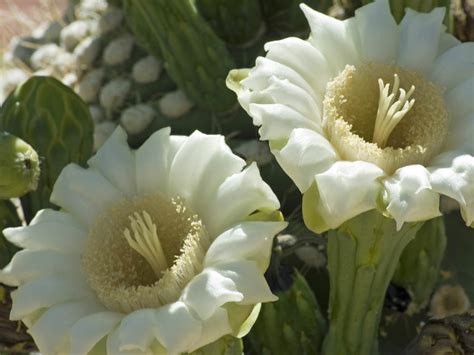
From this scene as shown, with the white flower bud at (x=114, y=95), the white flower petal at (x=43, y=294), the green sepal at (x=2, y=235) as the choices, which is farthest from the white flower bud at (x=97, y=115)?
the white flower petal at (x=43, y=294)

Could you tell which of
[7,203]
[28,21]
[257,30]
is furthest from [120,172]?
[28,21]

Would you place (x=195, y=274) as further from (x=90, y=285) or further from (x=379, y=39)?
(x=379, y=39)

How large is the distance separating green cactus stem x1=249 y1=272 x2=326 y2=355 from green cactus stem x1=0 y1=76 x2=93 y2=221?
0.27 meters

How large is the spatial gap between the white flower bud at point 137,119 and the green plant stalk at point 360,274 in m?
0.38

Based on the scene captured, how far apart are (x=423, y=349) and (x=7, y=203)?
0.45 metres

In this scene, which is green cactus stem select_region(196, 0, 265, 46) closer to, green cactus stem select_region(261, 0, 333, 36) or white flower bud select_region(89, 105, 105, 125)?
green cactus stem select_region(261, 0, 333, 36)

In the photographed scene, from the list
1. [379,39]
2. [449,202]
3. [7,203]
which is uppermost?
[379,39]

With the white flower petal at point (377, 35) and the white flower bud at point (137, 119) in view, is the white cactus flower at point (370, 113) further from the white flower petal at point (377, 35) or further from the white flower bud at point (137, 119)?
the white flower bud at point (137, 119)

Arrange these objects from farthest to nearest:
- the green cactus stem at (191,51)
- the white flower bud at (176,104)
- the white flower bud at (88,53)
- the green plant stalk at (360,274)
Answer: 1. the white flower bud at (88,53)
2. the white flower bud at (176,104)
3. the green cactus stem at (191,51)
4. the green plant stalk at (360,274)

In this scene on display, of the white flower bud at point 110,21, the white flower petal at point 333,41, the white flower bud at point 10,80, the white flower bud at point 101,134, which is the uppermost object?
the white flower petal at point 333,41

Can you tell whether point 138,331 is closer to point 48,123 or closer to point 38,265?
point 38,265

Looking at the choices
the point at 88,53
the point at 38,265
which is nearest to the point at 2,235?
the point at 38,265

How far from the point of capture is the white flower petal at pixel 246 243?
0.74 metres

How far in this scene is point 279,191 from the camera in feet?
3.56
